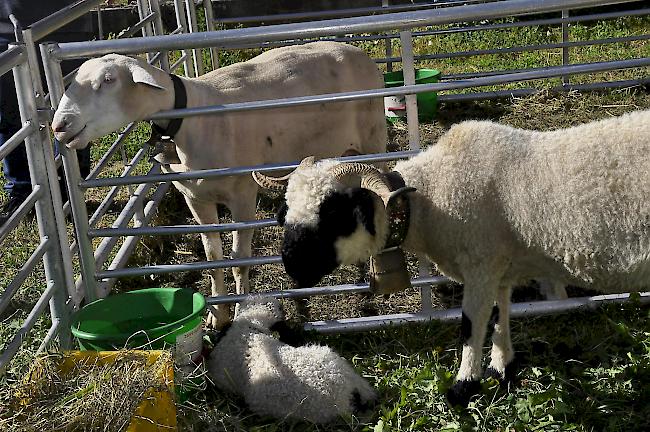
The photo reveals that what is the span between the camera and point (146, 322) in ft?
11.7

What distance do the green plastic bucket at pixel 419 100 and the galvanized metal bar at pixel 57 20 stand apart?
123 inches

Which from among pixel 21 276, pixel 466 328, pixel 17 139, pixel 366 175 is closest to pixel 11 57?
pixel 17 139

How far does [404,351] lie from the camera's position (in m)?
3.69

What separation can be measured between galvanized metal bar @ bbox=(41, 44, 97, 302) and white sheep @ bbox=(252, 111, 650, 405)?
114cm

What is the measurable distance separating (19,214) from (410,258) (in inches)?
89.8

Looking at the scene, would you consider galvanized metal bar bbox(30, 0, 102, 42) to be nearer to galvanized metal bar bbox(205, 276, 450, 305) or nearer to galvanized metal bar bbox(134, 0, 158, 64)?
galvanized metal bar bbox(134, 0, 158, 64)

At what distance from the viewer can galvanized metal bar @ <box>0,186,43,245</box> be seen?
309 centimetres

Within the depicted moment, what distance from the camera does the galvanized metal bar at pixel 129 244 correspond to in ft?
13.3

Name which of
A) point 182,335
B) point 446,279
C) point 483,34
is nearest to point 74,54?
point 182,335

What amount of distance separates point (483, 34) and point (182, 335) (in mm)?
6963

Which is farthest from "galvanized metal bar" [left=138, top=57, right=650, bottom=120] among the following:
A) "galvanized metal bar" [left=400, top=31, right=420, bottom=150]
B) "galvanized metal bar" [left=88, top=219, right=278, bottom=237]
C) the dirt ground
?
the dirt ground

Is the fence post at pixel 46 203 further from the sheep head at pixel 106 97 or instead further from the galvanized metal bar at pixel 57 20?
the galvanized metal bar at pixel 57 20

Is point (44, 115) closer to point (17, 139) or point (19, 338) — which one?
point (17, 139)

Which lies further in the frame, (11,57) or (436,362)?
(436,362)
